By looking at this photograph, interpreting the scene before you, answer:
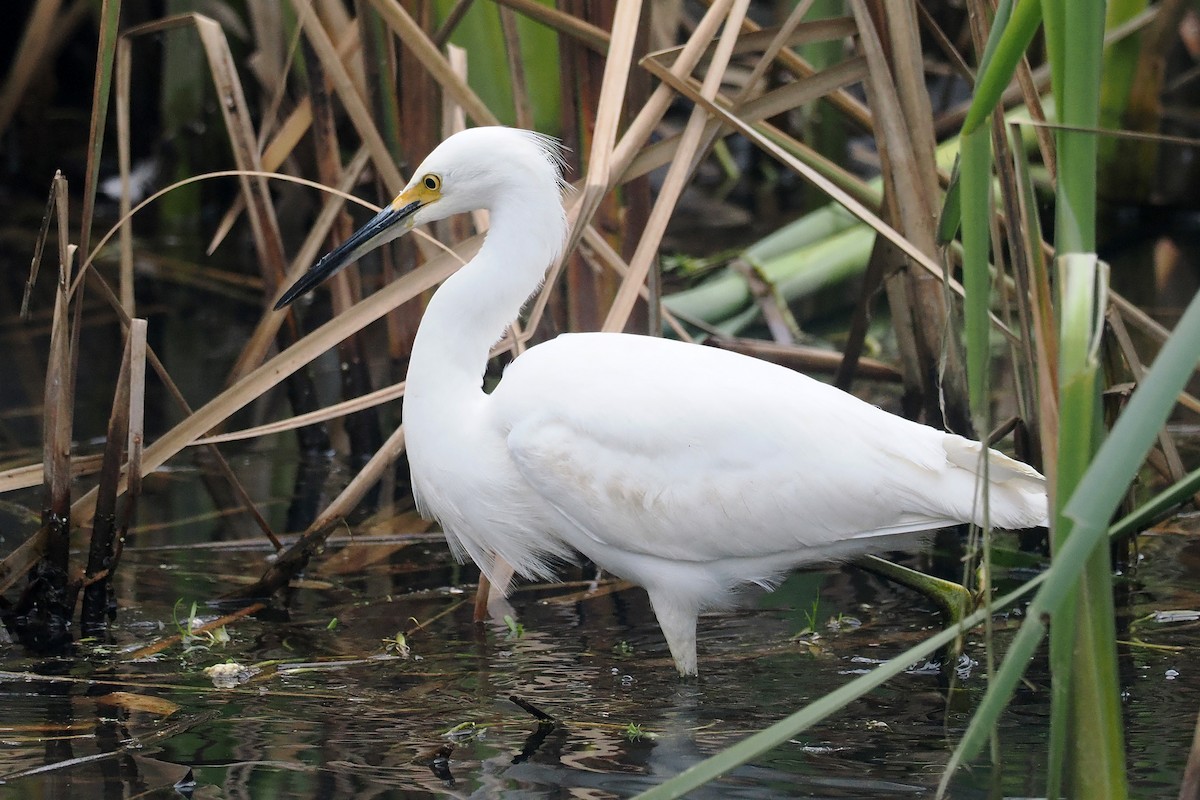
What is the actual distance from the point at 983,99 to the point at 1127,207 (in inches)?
296

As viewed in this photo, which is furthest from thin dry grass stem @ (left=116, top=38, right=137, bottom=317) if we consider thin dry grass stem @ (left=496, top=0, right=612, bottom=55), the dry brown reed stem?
the dry brown reed stem

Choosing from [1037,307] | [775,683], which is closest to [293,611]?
[775,683]

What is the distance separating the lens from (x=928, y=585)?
3.67 meters

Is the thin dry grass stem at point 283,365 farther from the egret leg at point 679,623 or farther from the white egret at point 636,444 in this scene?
the egret leg at point 679,623

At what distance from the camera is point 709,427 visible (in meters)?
3.27

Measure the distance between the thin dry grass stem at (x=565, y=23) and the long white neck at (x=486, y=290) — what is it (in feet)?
2.44

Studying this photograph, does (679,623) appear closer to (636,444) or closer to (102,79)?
(636,444)

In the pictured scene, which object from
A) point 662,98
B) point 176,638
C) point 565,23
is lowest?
point 176,638

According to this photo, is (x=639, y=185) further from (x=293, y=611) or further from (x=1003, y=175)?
(x=1003, y=175)

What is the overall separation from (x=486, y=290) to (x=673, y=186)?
0.65 meters

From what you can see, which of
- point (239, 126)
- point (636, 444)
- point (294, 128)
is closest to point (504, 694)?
point (636, 444)

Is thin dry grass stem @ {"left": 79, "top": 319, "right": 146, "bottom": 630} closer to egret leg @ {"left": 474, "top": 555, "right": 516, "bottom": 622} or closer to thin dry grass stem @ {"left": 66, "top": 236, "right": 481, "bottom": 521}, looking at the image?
thin dry grass stem @ {"left": 66, "top": 236, "right": 481, "bottom": 521}

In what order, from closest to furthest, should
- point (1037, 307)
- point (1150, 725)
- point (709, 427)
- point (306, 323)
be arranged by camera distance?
point (1037, 307) < point (1150, 725) < point (709, 427) < point (306, 323)

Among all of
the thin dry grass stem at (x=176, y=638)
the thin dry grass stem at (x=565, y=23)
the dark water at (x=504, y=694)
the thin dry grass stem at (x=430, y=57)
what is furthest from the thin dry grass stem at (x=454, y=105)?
the thin dry grass stem at (x=176, y=638)
